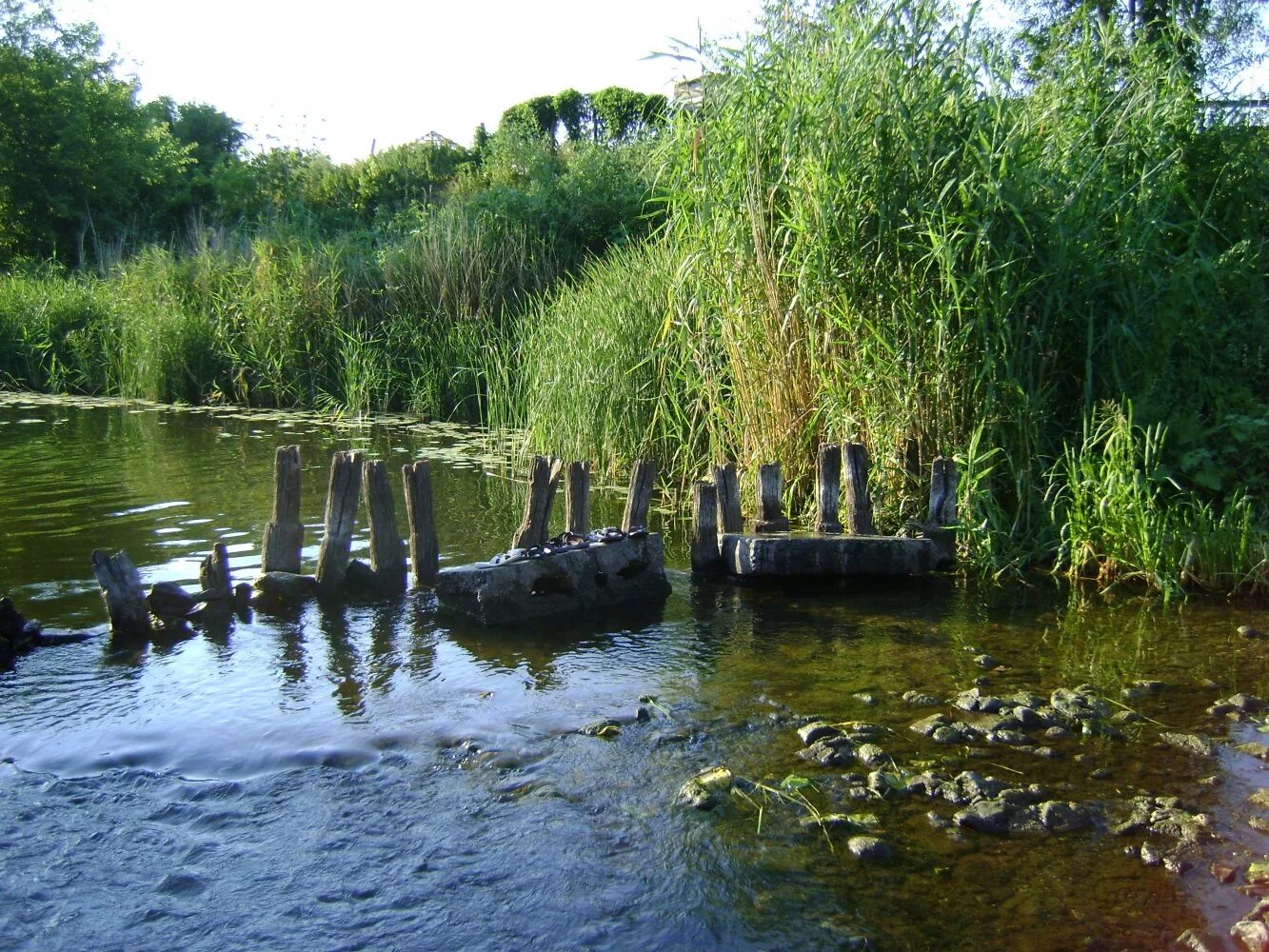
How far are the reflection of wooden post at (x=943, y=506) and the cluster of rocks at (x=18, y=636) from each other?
4.92 m

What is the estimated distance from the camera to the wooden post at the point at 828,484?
23.9 feet

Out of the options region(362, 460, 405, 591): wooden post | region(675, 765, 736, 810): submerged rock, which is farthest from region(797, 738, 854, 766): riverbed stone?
region(362, 460, 405, 591): wooden post

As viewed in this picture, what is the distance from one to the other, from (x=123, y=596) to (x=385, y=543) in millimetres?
1534

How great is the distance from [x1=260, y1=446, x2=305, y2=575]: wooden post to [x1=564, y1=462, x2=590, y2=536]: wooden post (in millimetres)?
1665

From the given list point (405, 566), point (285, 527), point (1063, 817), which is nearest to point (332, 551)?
point (285, 527)

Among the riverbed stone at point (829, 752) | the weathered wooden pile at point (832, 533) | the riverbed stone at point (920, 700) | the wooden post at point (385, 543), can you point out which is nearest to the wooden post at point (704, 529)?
the weathered wooden pile at point (832, 533)

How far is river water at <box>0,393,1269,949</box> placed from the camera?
3613mm

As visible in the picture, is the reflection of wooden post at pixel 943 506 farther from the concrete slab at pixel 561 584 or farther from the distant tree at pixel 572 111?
the distant tree at pixel 572 111

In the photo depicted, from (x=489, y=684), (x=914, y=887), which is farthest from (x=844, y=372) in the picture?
(x=914, y=887)

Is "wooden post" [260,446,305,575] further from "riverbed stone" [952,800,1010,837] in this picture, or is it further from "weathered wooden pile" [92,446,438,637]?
"riverbed stone" [952,800,1010,837]

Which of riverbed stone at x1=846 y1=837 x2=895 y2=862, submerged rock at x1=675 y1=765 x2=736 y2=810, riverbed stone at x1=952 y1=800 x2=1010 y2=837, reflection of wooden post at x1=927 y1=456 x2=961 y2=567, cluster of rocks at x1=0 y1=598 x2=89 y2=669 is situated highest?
reflection of wooden post at x1=927 y1=456 x2=961 y2=567

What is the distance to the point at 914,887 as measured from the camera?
→ 12.2ft

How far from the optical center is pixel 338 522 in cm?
712

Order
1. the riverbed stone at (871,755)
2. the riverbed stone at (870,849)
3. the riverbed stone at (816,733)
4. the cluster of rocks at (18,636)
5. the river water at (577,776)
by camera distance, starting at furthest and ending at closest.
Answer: the cluster of rocks at (18,636)
the riverbed stone at (816,733)
the riverbed stone at (871,755)
the riverbed stone at (870,849)
the river water at (577,776)
